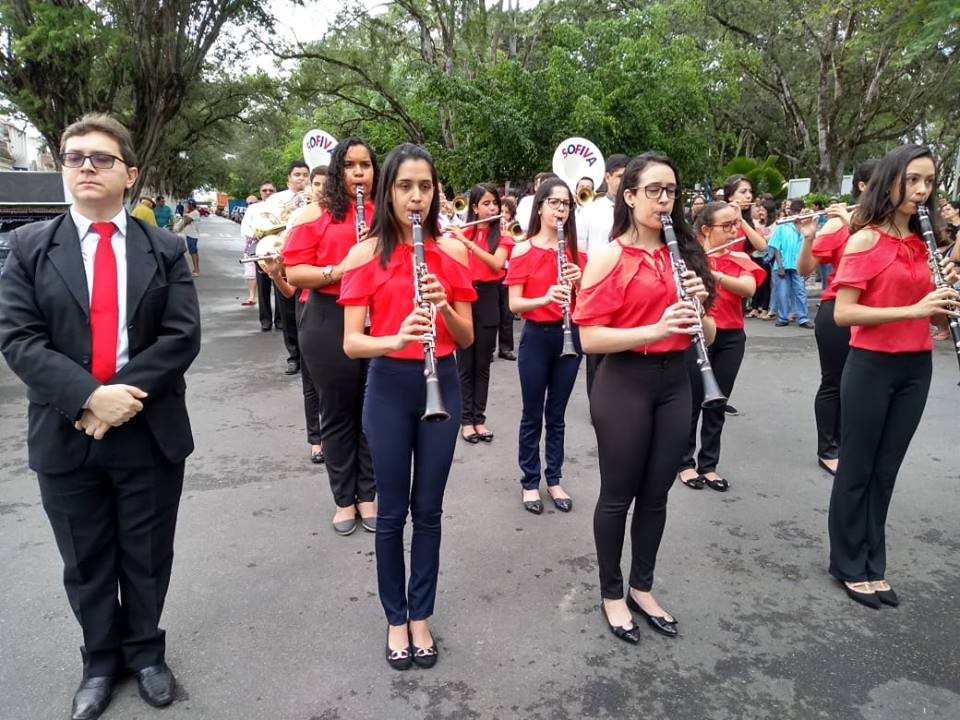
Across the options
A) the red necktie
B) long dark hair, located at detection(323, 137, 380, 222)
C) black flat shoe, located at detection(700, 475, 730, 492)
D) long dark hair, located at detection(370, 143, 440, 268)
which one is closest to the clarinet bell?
long dark hair, located at detection(370, 143, 440, 268)

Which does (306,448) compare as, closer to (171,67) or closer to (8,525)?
(8,525)

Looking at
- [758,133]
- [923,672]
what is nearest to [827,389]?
[923,672]

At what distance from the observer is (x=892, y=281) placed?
3305 millimetres

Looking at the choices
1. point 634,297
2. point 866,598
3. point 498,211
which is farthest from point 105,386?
point 498,211

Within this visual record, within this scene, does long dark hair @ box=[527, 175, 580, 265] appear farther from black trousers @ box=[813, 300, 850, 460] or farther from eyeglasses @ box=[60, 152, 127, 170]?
eyeglasses @ box=[60, 152, 127, 170]

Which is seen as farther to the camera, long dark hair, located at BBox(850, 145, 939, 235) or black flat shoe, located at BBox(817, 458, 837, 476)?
black flat shoe, located at BBox(817, 458, 837, 476)

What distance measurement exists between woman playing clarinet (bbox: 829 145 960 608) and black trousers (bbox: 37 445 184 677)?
10.6 ft

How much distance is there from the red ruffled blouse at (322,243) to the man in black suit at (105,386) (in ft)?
4.50

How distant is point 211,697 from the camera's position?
9.04 feet

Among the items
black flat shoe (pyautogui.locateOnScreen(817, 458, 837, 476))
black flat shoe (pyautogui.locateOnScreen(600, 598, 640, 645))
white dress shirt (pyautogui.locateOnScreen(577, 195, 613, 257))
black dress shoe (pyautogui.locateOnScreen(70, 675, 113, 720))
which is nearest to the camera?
black dress shoe (pyautogui.locateOnScreen(70, 675, 113, 720))

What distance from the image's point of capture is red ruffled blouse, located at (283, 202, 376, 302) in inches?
161

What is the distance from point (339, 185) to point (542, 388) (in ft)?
6.01

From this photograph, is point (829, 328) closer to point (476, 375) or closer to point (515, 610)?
point (476, 375)

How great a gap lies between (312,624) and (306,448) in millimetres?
2558
